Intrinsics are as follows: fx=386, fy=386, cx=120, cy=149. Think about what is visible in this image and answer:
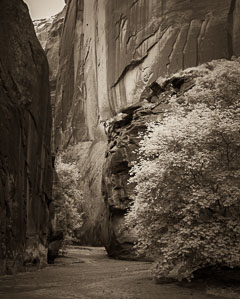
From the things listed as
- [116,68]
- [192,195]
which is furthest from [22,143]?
[116,68]

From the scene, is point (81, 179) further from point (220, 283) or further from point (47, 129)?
point (220, 283)

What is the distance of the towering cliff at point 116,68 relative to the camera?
89.6ft

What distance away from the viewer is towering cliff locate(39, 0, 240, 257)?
27.3 meters

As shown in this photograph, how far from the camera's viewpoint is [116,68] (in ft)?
146

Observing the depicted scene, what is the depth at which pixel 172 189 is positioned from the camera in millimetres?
12539

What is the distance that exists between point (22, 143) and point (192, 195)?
8.63m

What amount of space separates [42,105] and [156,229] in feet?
33.1

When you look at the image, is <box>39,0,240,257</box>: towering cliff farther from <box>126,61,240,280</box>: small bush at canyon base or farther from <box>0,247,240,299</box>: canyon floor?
<box>126,61,240,280</box>: small bush at canyon base

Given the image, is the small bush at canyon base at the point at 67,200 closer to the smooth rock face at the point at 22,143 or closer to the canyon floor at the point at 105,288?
the smooth rock face at the point at 22,143

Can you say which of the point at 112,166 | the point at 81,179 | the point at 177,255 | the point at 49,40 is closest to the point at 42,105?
the point at 112,166

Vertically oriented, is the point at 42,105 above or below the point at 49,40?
below

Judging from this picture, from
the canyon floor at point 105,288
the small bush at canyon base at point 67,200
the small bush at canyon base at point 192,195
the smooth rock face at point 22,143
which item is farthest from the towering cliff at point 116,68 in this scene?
the small bush at canyon base at point 192,195

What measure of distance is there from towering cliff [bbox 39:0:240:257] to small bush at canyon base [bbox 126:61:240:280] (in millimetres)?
12392

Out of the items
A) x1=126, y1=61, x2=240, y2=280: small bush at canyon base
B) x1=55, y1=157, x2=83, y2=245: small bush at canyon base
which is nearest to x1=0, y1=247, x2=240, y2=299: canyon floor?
x1=126, y1=61, x2=240, y2=280: small bush at canyon base
